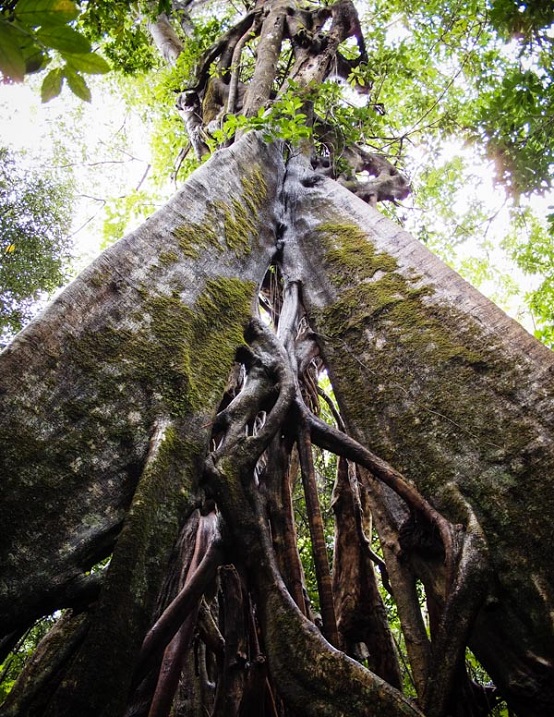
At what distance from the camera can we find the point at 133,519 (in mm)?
1506

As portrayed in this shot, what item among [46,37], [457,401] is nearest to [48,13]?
[46,37]

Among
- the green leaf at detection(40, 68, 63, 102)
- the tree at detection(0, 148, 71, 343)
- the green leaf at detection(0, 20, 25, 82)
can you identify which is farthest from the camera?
the tree at detection(0, 148, 71, 343)

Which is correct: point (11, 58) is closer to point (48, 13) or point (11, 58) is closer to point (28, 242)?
point (48, 13)

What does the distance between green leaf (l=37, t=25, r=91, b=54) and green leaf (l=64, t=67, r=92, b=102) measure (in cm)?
5

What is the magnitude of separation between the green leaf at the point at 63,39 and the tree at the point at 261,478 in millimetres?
1067

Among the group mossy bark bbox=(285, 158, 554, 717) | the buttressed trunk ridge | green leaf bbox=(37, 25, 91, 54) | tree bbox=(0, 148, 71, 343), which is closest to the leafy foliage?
green leaf bbox=(37, 25, 91, 54)

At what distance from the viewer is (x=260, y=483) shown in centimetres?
229

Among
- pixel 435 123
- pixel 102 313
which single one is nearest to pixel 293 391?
pixel 102 313

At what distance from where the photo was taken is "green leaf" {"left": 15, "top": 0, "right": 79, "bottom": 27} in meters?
0.77

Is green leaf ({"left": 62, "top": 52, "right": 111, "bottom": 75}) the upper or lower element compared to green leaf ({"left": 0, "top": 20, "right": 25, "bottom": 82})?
upper

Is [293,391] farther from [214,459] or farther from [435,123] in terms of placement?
[435,123]

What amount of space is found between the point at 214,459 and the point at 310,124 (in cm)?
387

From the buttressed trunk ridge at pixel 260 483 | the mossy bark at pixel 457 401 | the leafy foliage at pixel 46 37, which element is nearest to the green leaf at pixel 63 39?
the leafy foliage at pixel 46 37

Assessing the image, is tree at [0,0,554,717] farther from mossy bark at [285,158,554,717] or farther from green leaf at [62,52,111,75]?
green leaf at [62,52,111,75]
